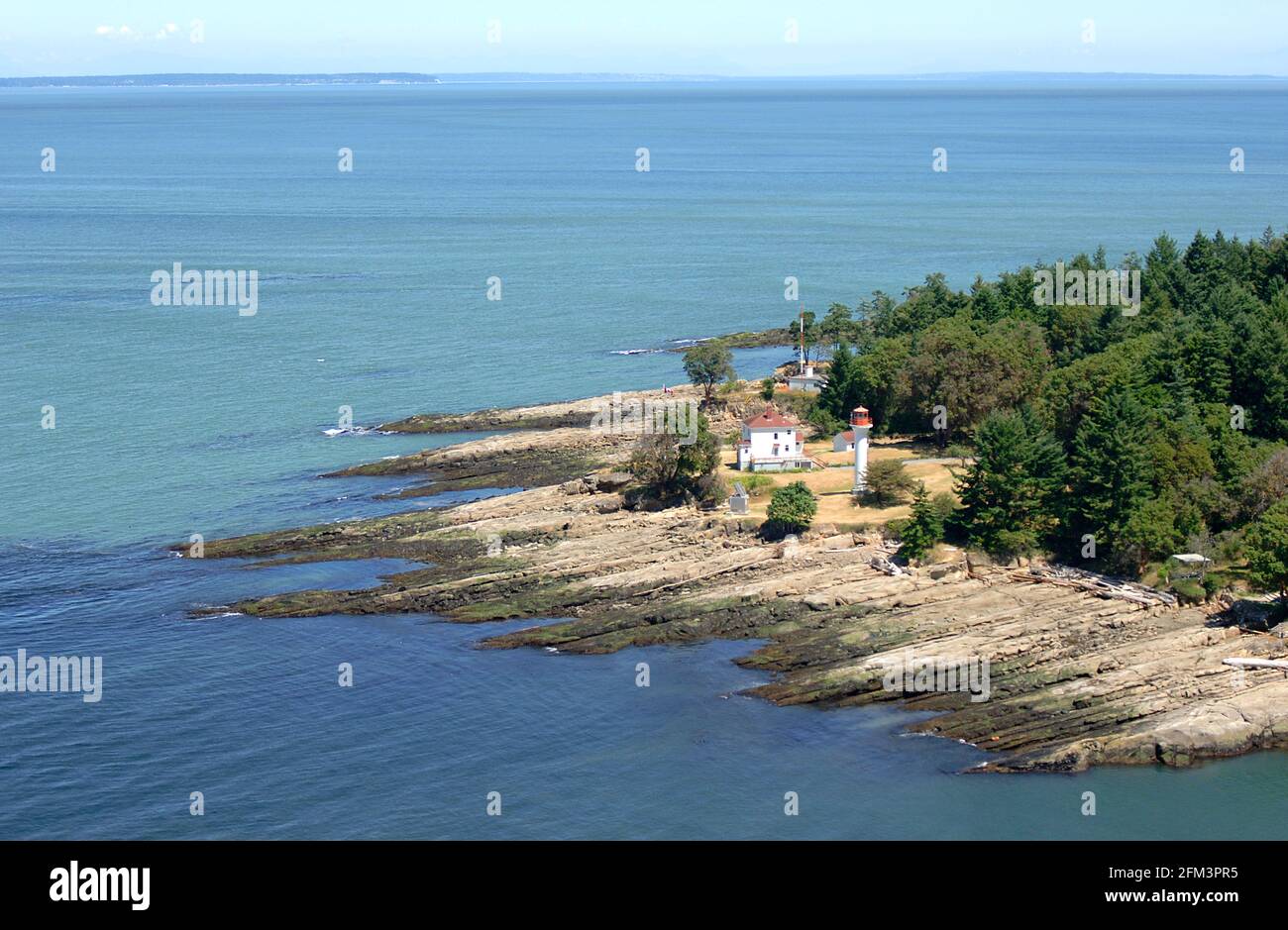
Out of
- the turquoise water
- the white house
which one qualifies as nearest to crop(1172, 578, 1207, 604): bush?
the turquoise water

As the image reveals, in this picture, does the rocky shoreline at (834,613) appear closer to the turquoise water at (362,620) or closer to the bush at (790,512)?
the bush at (790,512)

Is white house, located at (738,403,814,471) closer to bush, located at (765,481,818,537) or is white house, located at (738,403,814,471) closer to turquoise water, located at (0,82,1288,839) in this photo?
bush, located at (765,481,818,537)

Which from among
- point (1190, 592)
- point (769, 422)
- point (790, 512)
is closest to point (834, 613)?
point (790, 512)

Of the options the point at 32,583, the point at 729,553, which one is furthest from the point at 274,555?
the point at 729,553

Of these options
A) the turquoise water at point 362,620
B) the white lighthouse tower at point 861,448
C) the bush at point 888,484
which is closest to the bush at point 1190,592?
the turquoise water at point 362,620

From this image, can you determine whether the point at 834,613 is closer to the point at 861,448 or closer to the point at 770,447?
the point at 861,448

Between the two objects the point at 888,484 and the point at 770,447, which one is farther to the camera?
the point at 770,447

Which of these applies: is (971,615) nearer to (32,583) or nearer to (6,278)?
(32,583)
